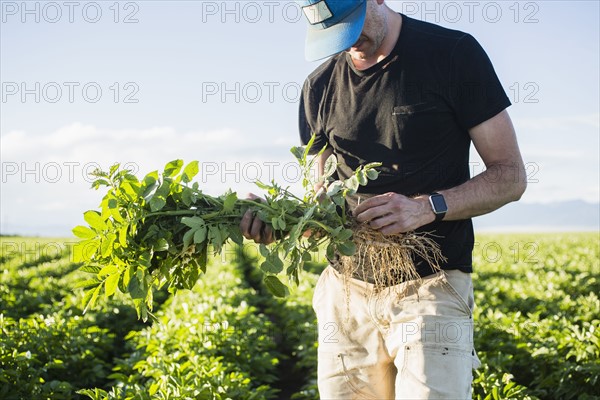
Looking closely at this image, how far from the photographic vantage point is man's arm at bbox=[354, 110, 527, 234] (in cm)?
245

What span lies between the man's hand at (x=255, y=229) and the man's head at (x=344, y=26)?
2.42 feet

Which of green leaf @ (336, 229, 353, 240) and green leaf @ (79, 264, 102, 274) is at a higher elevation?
green leaf @ (336, 229, 353, 240)

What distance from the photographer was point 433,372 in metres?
2.50

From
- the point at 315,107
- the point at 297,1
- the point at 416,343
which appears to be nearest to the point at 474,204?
the point at 416,343

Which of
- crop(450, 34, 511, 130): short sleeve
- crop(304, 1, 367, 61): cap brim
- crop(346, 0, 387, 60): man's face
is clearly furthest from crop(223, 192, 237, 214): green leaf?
crop(450, 34, 511, 130): short sleeve

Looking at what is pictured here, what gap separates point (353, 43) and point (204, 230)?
3.09ft

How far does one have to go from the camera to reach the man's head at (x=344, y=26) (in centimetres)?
268

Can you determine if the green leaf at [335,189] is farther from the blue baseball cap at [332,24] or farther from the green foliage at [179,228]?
the blue baseball cap at [332,24]

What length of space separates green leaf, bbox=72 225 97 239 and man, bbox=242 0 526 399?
0.53 m

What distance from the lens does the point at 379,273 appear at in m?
2.68

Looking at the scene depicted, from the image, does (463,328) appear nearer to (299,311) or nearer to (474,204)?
(474,204)

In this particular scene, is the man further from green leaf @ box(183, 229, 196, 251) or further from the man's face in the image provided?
green leaf @ box(183, 229, 196, 251)

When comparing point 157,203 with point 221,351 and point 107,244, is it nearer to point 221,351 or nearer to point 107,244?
point 107,244

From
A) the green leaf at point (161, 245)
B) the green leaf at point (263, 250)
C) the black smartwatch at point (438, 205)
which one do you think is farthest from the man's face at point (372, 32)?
the green leaf at point (161, 245)
